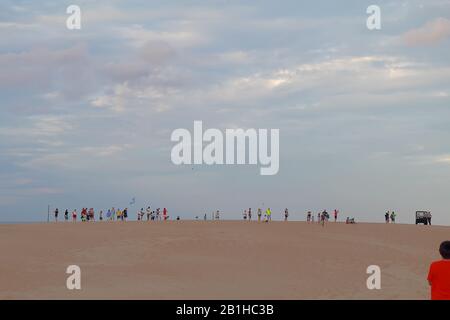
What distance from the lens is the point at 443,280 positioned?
942 cm

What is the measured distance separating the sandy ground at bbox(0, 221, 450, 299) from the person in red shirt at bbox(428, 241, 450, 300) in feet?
43.2

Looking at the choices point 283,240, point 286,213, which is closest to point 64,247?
point 283,240

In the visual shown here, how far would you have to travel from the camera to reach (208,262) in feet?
98.3

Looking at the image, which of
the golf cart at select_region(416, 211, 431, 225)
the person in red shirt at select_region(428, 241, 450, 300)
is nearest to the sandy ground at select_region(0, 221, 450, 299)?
the person in red shirt at select_region(428, 241, 450, 300)

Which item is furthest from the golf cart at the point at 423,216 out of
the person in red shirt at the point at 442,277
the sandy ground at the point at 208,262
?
the person in red shirt at the point at 442,277

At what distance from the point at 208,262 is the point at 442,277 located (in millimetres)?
21238

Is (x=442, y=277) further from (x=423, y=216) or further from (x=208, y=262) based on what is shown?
(x=423, y=216)

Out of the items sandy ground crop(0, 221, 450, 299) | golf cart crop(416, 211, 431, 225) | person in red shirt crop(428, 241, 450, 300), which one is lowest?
sandy ground crop(0, 221, 450, 299)

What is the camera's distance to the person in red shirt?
30.9ft

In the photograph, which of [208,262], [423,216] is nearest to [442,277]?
[208,262]

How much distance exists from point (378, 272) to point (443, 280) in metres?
20.4

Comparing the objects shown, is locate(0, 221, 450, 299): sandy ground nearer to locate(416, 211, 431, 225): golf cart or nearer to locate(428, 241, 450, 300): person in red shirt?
locate(428, 241, 450, 300): person in red shirt

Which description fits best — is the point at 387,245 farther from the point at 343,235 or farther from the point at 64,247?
the point at 64,247
